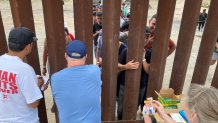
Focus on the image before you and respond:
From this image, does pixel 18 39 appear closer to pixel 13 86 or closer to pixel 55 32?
pixel 13 86

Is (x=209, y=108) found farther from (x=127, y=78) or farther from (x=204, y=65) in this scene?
(x=204, y=65)

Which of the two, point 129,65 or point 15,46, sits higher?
point 15,46

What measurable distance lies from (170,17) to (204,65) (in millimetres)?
899

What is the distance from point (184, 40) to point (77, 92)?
5.43ft

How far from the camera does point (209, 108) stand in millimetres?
1562

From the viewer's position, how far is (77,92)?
7.77ft

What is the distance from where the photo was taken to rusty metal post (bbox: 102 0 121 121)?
113 inches

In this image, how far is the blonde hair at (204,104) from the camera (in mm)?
1542

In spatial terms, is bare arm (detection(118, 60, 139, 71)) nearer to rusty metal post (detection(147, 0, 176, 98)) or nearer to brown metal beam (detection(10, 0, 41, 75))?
rusty metal post (detection(147, 0, 176, 98))

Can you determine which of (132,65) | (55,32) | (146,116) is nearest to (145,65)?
(132,65)

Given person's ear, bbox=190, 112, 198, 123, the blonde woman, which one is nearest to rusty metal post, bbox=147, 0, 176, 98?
the blonde woman

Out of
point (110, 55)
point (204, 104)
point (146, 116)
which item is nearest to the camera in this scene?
point (204, 104)

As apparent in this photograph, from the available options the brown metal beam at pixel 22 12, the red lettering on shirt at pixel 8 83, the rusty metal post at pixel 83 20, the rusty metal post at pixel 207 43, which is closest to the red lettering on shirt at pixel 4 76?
the red lettering on shirt at pixel 8 83

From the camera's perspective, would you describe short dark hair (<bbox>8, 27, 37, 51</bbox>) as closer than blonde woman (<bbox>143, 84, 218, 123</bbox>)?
No
